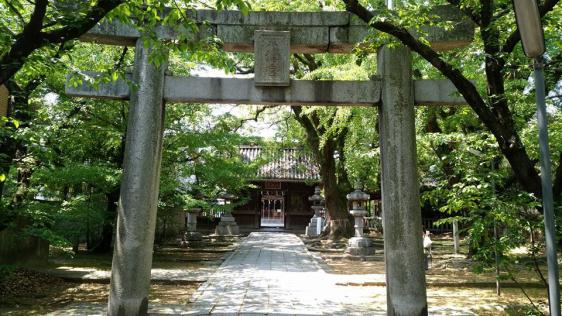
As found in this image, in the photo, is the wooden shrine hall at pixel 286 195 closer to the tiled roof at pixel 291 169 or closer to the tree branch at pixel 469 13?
the tiled roof at pixel 291 169

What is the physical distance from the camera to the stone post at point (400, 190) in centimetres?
589

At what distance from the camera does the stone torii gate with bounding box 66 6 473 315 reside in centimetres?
592

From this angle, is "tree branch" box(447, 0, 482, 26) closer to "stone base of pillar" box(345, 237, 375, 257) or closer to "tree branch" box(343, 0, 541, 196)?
"tree branch" box(343, 0, 541, 196)

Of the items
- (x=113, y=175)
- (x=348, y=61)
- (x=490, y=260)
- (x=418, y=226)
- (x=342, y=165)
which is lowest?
(x=490, y=260)

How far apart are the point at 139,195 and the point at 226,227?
1936 cm

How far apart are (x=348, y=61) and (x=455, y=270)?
23.8 ft

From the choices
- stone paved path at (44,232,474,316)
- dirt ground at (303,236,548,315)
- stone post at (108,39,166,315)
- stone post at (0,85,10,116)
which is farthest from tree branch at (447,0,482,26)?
stone post at (0,85,10,116)

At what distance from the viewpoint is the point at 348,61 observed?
13.1m

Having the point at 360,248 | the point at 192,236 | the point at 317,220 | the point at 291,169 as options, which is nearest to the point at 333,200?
the point at 360,248

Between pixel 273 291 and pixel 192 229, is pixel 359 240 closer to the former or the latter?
pixel 273 291

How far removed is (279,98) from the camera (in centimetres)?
630

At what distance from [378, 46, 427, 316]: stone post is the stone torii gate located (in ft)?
0.05

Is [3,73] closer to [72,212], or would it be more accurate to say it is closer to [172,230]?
[72,212]

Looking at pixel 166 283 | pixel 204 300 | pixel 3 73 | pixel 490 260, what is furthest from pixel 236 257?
pixel 3 73
